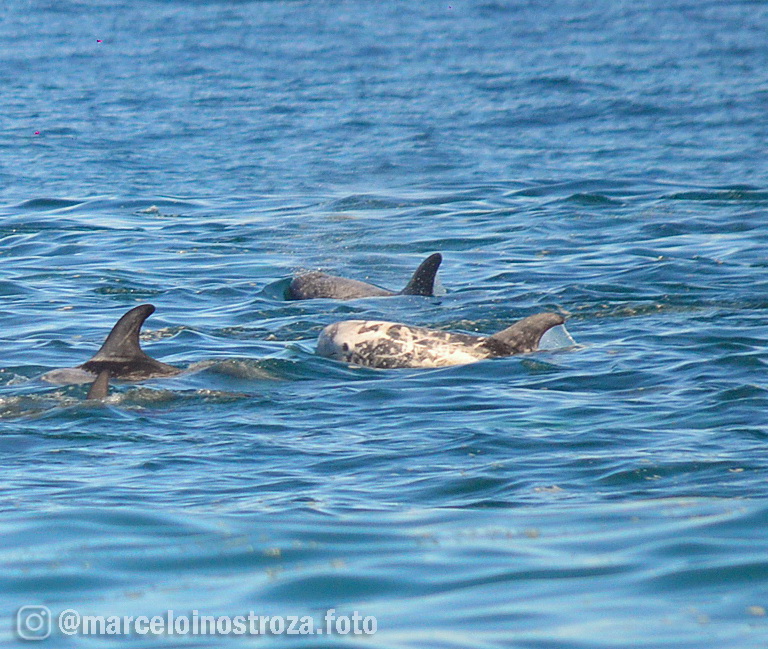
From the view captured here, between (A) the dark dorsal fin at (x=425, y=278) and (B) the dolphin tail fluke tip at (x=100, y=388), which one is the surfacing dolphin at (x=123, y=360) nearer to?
(B) the dolphin tail fluke tip at (x=100, y=388)

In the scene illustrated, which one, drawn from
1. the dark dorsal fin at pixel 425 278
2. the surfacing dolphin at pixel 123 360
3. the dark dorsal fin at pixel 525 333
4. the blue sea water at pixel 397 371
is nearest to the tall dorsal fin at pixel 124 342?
the surfacing dolphin at pixel 123 360

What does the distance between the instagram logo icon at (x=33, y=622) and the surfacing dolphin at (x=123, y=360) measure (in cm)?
487

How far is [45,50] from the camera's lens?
39.6 meters

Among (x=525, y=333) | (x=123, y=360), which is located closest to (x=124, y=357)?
(x=123, y=360)

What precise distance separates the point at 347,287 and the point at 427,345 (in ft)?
12.4

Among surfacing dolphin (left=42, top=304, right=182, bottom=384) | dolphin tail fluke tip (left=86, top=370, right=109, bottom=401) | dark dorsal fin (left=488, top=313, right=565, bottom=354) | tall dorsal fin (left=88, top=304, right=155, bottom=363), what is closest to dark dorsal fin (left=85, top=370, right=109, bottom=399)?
dolphin tail fluke tip (left=86, top=370, right=109, bottom=401)

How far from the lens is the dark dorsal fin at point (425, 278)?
1439 centimetres

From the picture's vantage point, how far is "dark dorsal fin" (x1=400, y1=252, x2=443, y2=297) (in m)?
Result: 14.4

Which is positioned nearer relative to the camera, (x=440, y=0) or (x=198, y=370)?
(x=198, y=370)

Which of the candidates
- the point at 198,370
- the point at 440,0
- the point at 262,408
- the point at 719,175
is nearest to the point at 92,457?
the point at 262,408

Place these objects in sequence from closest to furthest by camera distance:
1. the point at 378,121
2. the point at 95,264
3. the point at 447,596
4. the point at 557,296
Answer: the point at 447,596
the point at 557,296
the point at 95,264
the point at 378,121

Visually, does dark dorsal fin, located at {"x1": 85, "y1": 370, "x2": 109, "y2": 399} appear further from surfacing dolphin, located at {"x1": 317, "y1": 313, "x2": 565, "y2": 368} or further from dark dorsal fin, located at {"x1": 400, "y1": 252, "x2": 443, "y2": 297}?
dark dorsal fin, located at {"x1": 400, "y1": 252, "x2": 443, "y2": 297}

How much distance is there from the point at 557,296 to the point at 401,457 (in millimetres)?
6447

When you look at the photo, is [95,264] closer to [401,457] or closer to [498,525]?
[401,457]
